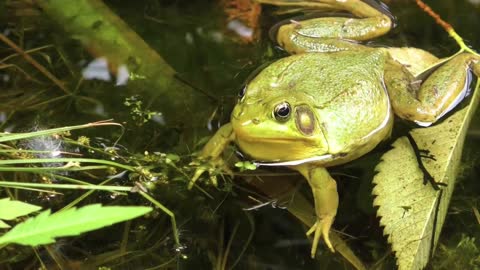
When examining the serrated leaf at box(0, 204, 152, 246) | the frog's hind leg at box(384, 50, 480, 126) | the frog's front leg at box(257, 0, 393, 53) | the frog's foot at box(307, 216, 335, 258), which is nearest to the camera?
the serrated leaf at box(0, 204, 152, 246)

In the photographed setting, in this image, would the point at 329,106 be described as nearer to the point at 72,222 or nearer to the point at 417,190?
the point at 417,190

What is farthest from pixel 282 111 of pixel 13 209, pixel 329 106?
pixel 13 209

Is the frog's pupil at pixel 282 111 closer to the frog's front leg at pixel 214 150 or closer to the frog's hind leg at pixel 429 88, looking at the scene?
the frog's front leg at pixel 214 150

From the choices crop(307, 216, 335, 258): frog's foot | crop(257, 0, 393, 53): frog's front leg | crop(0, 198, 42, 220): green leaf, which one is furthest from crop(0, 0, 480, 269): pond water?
crop(0, 198, 42, 220): green leaf

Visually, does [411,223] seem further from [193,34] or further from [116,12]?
[116,12]

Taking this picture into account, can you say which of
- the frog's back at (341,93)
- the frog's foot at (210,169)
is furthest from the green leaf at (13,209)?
the frog's back at (341,93)

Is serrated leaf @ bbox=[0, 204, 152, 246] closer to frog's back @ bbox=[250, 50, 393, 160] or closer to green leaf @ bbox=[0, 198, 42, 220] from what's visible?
green leaf @ bbox=[0, 198, 42, 220]

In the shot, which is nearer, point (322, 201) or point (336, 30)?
point (322, 201)
